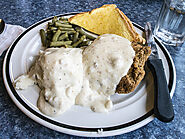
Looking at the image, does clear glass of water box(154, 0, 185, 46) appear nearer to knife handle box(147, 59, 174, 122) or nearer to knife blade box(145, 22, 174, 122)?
knife blade box(145, 22, 174, 122)

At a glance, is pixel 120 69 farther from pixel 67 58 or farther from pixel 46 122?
pixel 46 122

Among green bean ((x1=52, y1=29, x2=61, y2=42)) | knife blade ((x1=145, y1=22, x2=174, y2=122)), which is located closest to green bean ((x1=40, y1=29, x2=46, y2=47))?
green bean ((x1=52, y1=29, x2=61, y2=42))

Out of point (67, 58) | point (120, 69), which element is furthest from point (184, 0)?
point (67, 58)

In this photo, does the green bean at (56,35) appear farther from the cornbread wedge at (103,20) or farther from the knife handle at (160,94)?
the knife handle at (160,94)

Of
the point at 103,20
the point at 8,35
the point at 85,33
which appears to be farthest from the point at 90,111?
the point at 8,35

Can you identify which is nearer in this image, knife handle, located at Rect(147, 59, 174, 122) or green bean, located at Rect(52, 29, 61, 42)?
knife handle, located at Rect(147, 59, 174, 122)

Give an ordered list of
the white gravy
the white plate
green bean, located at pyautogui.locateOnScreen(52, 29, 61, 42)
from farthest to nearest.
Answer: green bean, located at pyautogui.locateOnScreen(52, 29, 61, 42), the white gravy, the white plate
